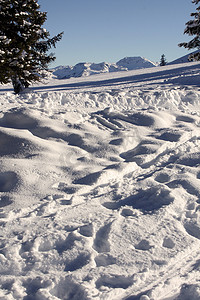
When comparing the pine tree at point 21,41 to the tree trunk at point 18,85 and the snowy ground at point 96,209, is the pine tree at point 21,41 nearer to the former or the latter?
the tree trunk at point 18,85

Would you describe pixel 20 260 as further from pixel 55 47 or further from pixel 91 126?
pixel 55 47

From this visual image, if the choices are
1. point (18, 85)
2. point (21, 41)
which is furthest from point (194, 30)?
point (18, 85)

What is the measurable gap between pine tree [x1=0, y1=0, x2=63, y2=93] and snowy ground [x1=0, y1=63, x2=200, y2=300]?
2.32m

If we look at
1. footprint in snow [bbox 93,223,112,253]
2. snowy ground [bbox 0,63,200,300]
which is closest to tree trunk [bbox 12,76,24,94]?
snowy ground [bbox 0,63,200,300]

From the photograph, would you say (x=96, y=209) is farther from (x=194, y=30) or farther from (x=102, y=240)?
(x=194, y=30)

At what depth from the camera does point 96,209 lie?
12.9ft

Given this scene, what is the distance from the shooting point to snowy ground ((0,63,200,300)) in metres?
2.66

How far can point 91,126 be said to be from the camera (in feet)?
24.3

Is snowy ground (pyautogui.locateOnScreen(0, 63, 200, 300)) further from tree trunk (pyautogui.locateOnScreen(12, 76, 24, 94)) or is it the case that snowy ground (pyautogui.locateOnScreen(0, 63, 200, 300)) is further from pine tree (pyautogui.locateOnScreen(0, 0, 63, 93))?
tree trunk (pyautogui.locateOnScreen(12, 76, 24, 94))

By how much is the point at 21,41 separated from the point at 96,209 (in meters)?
9.71

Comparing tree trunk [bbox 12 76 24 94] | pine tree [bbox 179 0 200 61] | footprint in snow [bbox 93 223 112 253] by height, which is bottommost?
Result: footprint in snow [bbox 93 223 112 253]

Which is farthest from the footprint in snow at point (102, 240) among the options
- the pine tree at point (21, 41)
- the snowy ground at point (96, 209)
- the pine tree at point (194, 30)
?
the pine tree at point (194, 30)

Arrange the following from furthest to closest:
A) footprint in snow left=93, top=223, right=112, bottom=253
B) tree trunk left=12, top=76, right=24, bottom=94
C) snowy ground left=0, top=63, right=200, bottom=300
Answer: tree trunk left=12, top=76, right=24, bottom=94 → footprint in snow left=93, top=223, right=112, bottom=253 → snowy ground left=0, top=63, right=200, bottom=300

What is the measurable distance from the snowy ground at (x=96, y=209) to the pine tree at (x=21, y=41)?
232cm
